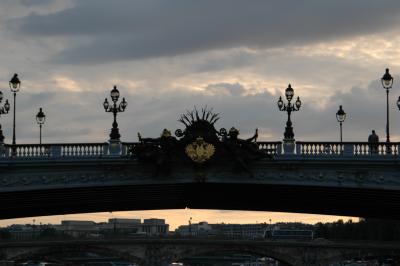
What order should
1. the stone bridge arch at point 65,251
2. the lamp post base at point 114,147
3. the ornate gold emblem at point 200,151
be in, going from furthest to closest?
the stone bridge arch at point 65,251, the lamp post base at point 114,147, the ornate gold emblem at point 200,151

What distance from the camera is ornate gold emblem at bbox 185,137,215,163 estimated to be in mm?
74312

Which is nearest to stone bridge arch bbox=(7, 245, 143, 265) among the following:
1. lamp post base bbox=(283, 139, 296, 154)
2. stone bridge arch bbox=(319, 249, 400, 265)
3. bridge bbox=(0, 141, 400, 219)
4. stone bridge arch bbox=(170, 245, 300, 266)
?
stone bridge arch bbox=(170, 245, 300, 266)

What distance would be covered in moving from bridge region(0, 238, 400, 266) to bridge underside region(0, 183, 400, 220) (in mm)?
85612

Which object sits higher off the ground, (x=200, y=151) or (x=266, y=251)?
(x=200, y=151)

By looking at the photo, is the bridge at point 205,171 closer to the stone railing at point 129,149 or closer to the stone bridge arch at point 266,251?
the stone railing at point 129,149

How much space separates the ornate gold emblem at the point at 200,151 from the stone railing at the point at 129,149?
8.91ft

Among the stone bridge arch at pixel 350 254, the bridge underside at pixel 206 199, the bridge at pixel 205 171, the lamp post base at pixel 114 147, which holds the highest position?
the lamp post base at pixel 114 147

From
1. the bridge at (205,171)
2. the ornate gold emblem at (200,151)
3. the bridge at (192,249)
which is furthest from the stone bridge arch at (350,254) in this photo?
the ornate gold emblem at (200,151)

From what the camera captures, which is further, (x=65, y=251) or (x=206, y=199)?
(x=65, y=251)

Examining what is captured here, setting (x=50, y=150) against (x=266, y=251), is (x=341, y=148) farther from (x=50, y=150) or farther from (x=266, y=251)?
(x=266, y=251)

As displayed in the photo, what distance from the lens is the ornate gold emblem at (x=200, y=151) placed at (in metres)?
74.3

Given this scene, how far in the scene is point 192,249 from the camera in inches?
7505

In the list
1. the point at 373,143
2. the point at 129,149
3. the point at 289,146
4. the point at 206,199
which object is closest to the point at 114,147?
the point at 129,149

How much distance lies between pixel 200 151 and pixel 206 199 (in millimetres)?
9792
